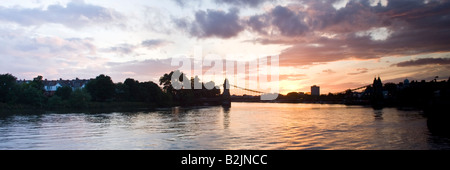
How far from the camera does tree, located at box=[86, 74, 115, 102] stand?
8481 centimetres

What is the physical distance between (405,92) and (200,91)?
233ft

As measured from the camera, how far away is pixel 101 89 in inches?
3334

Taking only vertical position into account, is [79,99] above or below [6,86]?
below

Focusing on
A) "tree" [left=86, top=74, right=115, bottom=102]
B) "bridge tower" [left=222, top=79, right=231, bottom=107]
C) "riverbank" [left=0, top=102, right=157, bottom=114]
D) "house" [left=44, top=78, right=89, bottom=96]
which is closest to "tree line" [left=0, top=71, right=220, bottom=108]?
"tree" [left=86, top=74, right=115, bottom=102]

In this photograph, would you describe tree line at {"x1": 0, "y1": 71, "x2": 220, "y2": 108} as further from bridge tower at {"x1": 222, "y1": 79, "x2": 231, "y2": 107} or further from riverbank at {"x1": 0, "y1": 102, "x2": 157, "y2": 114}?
bridge tower at {"x1": 222, "y1": 79, "x2": 231, "y2": 107}

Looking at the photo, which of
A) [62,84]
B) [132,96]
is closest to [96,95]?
[132,96]

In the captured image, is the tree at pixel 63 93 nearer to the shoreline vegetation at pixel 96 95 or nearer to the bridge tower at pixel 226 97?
the shoreline vegetation at pixel 96 95

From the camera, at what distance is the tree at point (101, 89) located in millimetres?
84812

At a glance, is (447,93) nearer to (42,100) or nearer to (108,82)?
(42,100)

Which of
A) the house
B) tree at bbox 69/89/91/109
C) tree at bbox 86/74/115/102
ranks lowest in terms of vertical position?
tree at bbox 69/89/91/109

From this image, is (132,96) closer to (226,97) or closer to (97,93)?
(97,93)

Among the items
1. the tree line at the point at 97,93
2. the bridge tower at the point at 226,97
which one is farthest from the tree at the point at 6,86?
the bridge tower at the point at 226,97
